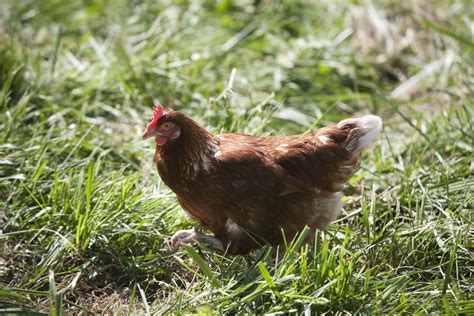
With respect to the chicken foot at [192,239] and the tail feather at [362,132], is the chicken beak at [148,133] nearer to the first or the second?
the chicken foot at [192,239]

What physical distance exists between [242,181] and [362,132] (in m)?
0.77

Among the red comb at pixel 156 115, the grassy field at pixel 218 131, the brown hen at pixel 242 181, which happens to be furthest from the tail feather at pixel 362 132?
the red comb at pixel 156 115

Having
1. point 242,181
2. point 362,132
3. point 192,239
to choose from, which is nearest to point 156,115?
point 242,181

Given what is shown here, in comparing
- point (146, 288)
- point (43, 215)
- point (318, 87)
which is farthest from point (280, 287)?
point (318, 87)

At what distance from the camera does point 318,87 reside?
5852 mm

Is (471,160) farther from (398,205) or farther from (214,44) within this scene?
(214,44)

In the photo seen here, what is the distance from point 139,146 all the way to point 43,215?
991 millimetres

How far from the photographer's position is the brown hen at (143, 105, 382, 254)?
11.6ft

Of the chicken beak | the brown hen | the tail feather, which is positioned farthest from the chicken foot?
the tail feather

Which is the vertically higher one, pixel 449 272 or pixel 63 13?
pixel 63 13

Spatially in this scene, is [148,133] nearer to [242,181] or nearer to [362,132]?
[242,181]

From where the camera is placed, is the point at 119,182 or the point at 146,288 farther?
the point at 119,182

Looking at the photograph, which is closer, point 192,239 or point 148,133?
point 148,133

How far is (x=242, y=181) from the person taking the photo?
11.6 feet
